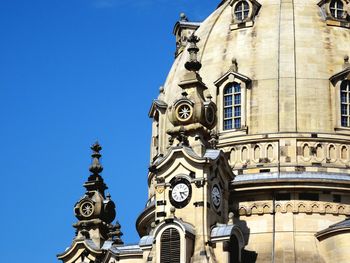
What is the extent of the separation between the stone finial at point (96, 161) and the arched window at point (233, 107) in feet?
31.1

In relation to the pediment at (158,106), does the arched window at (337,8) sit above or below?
above

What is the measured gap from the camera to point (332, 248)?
2618 inches

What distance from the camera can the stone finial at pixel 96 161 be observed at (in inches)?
3054

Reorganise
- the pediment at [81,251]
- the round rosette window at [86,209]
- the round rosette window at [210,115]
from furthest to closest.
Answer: the round rosette window at [86,209] → the pediment at [81,251] → the round rosette window at [210,115]

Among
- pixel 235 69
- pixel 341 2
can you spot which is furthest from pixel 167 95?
pixel 341 2

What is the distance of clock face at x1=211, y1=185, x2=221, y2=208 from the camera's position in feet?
217

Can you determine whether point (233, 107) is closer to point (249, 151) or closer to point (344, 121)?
point (249, 151)

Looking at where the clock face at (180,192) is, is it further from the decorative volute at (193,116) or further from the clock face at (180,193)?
the decorative volute at (193,116)

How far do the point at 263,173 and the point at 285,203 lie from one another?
2041 millimetres

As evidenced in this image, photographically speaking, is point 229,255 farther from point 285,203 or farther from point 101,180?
point 101,180

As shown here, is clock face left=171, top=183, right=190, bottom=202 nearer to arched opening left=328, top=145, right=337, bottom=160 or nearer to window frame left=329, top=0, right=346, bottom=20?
arched opening left=328, top=145, right=337, bottom=160

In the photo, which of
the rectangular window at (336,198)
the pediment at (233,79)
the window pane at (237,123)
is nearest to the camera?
the rectangular window at (336,198)

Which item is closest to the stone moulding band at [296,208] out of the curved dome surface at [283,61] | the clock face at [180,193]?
the curved dome surface at [283,61]

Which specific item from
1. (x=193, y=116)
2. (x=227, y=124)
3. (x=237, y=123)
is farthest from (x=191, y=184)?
(x=227, y=124)
